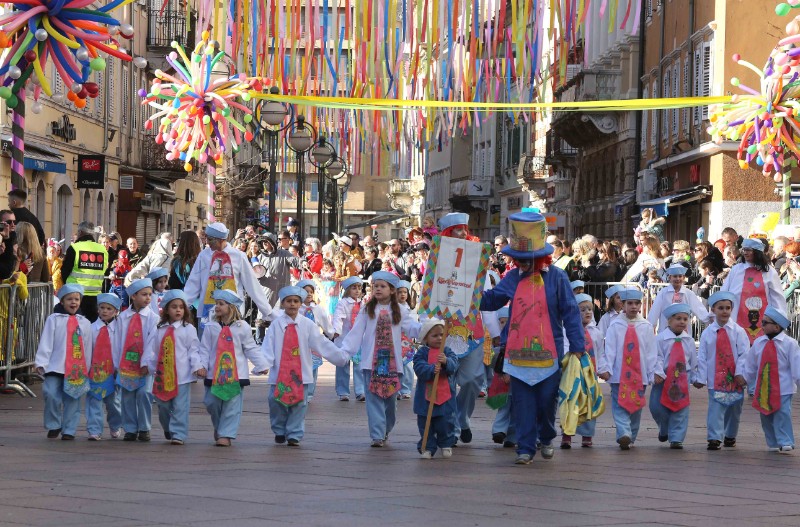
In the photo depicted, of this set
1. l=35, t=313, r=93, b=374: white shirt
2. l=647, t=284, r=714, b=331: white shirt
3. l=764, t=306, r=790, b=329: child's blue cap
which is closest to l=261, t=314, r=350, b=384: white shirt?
l=35, t=313, r=93, b=374: white shirt

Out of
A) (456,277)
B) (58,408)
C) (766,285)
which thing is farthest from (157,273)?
(766,285)

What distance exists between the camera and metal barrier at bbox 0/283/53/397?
16.1 m

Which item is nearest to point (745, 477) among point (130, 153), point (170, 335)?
point (170, 335)

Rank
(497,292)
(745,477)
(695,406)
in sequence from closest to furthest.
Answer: (745,477)
(497,292)
(695,406)

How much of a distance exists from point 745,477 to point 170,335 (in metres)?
4.51

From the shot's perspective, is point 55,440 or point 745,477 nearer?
point 745,477

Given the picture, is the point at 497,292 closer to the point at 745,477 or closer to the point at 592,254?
the point at 745,477

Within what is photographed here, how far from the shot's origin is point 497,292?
1160 centimetres

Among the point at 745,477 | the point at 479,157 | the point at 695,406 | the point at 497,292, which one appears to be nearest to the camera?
the point at 745,477

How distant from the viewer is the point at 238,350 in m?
12.2

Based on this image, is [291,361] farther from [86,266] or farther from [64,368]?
[86,266]

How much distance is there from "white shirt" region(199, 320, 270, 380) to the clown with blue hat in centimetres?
202

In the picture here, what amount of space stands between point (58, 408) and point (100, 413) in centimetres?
32

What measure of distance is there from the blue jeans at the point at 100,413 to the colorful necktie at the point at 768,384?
16.4ft
